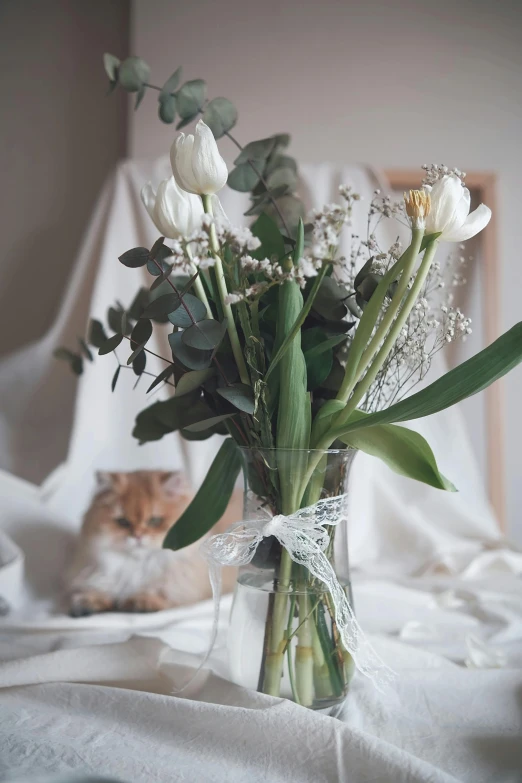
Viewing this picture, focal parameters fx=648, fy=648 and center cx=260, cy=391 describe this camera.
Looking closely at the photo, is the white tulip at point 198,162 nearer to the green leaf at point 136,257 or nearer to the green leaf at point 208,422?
the green leaf at point 136,257

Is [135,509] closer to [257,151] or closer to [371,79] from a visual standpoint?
[257,151]

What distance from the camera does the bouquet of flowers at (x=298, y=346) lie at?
0.55m

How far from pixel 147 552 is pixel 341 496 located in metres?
0.86

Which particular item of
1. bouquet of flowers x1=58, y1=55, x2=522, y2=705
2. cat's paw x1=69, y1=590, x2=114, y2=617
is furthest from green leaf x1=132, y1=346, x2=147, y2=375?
cat's paw x1=69, y1=590, x2=114, y2=617

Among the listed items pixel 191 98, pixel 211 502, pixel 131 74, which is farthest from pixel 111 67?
pixel 211 502

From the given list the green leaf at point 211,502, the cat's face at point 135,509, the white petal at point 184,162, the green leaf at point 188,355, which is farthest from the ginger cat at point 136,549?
the white petal at point 184,162

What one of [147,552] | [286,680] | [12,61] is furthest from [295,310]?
[12,61]

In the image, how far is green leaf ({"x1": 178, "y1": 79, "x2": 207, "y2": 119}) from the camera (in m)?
0.77

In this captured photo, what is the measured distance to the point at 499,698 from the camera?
0.71 m

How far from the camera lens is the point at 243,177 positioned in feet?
2.47

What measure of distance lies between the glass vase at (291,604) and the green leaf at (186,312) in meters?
0.14

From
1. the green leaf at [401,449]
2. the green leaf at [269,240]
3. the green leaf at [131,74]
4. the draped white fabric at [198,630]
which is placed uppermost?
the green leaf at [131,74]

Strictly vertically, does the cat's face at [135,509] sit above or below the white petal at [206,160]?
below

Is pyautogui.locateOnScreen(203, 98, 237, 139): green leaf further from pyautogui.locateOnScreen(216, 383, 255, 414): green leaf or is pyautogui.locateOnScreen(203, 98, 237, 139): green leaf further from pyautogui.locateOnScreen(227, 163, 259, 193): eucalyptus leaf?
pyautogui.locateOnScreen(216, 383, 255, 414): green leaf
